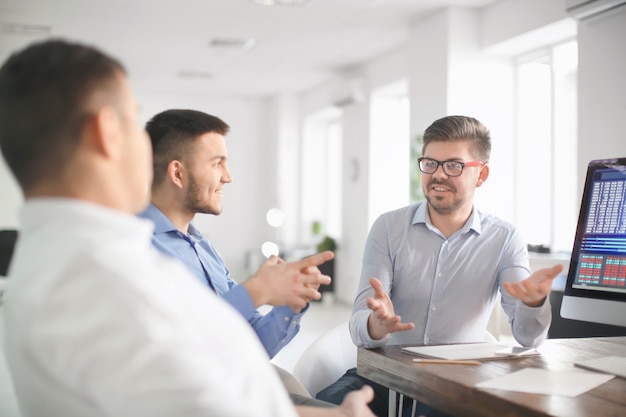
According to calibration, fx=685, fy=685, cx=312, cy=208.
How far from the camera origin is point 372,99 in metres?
8.91

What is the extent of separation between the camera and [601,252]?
6.32ft

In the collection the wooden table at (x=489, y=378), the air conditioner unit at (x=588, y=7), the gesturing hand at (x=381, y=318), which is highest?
the air conditioner unit at (x=588, y=7)

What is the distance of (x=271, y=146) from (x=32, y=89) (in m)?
11.4

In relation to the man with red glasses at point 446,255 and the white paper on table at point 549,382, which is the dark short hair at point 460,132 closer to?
the man with red glasses at point 446,255

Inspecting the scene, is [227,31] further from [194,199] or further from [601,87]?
[194,199]

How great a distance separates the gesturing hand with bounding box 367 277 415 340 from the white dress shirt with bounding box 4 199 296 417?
0.93 meters

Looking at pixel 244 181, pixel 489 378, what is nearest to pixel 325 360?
pixel 489 378

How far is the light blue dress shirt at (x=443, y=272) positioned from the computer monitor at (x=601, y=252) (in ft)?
0.95

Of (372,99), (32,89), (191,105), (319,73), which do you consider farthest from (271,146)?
(32,89)

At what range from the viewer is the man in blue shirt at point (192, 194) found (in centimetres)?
205

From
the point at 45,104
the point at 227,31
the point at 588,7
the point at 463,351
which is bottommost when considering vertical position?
the point at 463,351

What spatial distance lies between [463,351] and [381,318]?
247mm

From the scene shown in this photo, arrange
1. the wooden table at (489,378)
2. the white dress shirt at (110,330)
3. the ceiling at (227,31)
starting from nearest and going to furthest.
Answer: the white dress shirt at (110,330), the wooden table at (489,378), the ceiling at (227,31)

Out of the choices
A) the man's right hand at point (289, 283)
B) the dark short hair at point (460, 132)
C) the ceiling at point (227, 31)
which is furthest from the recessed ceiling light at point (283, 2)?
the man's right hand at point (289, 283)
